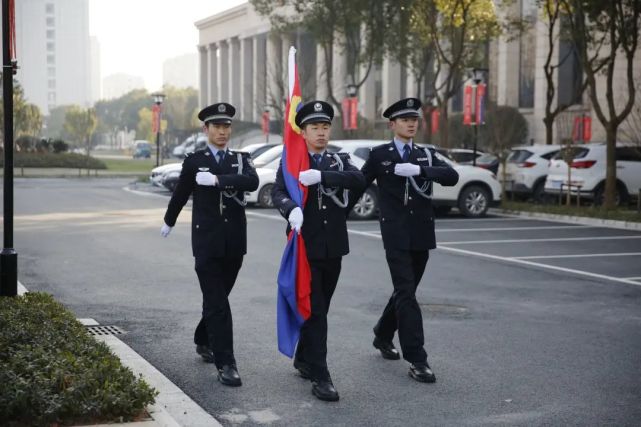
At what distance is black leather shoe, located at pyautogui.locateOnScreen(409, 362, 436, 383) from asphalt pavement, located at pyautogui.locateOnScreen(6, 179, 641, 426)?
0.06m

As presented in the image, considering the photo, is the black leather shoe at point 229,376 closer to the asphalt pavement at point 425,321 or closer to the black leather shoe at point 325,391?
the asphalt pavement at point 425,321

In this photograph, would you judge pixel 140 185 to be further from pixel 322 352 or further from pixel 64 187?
pixel 322 352

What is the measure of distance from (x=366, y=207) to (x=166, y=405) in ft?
47.4

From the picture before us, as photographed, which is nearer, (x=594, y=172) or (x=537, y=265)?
(x=537, y=265)

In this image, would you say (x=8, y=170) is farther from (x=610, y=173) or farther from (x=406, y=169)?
(x=610, y=173)

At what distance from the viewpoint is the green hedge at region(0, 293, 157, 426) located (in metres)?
5.03

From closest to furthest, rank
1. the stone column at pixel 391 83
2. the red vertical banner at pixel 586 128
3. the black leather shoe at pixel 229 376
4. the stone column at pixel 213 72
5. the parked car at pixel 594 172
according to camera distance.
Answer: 1. the black leather shoe at pixel 229 376
2. the parked car at pixel 594 172
3. the red vertical banner at pixel 586 128
4. the stone column at pixel 391 83
5. the stone column at pixel 213 72

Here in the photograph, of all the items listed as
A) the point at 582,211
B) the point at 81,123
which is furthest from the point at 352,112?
the point at 81,123

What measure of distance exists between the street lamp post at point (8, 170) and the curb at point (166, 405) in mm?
1737

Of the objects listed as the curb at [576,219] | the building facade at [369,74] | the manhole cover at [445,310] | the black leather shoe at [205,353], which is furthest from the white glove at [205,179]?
the building facade at [369,74]

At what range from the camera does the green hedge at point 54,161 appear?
4938 centimetres

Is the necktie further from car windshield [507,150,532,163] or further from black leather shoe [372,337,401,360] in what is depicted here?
car windshield [507,150,532,163]

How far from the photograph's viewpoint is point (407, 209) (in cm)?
691

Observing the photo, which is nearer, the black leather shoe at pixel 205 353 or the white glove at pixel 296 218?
the white glove at pixel 296 218
